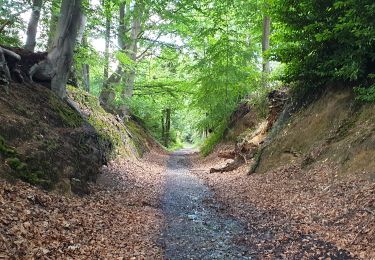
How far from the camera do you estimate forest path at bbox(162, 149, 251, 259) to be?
636cm

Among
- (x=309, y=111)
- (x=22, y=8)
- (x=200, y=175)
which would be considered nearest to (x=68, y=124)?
(x=22, y=8)

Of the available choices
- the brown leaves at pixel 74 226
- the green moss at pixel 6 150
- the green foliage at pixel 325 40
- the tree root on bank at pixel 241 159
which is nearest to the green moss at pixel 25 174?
the green moss at pixel 6 150

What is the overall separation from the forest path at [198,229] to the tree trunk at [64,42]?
5.17 m

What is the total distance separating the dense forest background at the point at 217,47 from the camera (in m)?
10.5

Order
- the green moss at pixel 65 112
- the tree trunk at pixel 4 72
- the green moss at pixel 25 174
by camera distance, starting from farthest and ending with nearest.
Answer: the green moss at pixel 65 112 → the tree trunk at pixel 4 72 → the green moss at pixel 25 174

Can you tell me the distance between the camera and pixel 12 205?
236 inches

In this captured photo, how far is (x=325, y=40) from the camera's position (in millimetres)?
11375

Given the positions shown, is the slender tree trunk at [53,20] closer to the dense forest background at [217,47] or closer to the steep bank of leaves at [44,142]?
the dense forest background at [217,47]

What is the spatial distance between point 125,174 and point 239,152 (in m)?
5.91

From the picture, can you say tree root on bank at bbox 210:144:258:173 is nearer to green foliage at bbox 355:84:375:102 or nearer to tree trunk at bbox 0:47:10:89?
green foliage at bbox 355:84:375:102

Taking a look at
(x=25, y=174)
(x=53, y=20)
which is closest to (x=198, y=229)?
(x=25, y=174)

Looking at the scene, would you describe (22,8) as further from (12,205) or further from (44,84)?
(44,84)

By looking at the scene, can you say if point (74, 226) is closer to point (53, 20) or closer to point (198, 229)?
point (198, 229)

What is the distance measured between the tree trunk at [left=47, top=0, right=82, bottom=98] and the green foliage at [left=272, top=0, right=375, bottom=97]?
21.6 feet
